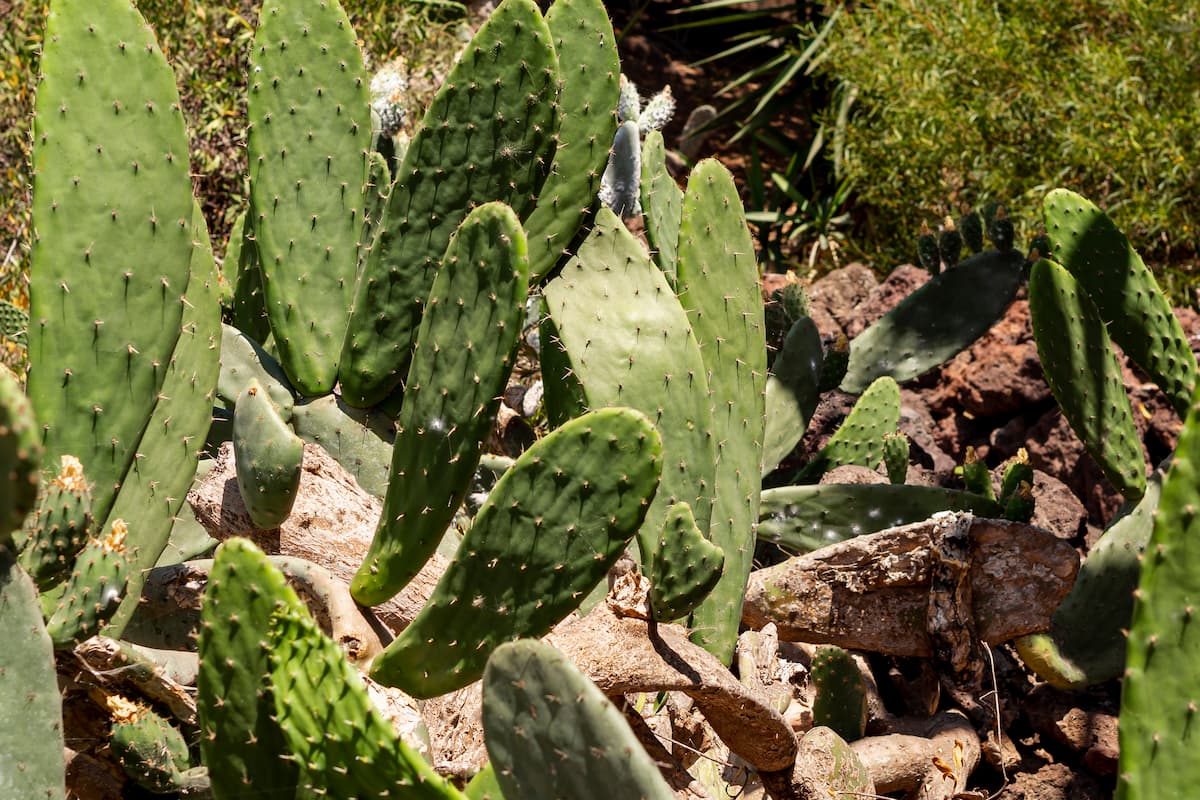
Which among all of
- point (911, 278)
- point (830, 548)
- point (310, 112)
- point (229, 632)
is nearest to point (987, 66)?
point (911, 278)

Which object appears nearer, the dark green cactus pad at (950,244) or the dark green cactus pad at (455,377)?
the dark green cactus pad at (455,377)

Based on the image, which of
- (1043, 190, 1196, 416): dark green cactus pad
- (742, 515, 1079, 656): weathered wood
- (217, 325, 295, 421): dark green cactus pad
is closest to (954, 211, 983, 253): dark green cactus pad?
(1043, 190, 1196, 416): dark green cactus pad

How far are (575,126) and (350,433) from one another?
71 centimetres

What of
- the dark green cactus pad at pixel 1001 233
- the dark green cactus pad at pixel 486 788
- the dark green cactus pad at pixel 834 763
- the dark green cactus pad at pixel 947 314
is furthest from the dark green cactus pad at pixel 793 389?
the dark green cactus pad at pixel 486 788

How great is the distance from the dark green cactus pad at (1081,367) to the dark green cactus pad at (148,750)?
1998mm

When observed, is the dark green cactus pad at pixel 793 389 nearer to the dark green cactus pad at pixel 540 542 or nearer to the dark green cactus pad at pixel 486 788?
the dark green cactus pad at pixel 540 542

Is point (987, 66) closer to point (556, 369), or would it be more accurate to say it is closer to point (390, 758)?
point (556, 369)

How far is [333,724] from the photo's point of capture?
127 centimetres

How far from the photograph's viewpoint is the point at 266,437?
1.84 m

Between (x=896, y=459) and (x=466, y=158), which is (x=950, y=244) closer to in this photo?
(x=896, y=459)

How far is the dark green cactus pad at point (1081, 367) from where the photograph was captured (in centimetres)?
276

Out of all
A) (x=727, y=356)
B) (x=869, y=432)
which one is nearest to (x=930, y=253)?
(x=869, y=432)

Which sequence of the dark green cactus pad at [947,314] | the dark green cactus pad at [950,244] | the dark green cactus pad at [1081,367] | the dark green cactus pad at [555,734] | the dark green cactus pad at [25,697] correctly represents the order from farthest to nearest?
the dark green cactus pad at [950,244]
the dark green cactus pad at [947,314]
the dark green cactus pad at [1081,367]
the dark green cactus pad at [25,697]
the dark green cactus pad at [555,734]

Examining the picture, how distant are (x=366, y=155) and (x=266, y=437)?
0.73m
